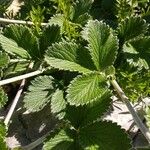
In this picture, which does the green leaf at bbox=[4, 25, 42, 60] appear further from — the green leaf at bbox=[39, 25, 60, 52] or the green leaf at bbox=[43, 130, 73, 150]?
the green leaf at bbox=[43, 130, 73, 150]

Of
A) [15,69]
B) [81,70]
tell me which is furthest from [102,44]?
[15,69]

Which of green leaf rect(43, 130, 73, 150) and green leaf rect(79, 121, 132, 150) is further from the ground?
green leaf rect(79, 121, 132, 150)

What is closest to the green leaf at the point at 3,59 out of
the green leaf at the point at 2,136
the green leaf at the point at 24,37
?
the green leaf at the point at 24,37

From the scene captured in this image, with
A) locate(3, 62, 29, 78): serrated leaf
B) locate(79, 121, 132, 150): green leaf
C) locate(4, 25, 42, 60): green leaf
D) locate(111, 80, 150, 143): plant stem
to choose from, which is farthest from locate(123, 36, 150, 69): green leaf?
locate(3, 62, 29, 78): serrated leaf

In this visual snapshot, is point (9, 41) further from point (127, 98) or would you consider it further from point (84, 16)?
point (127, 98)

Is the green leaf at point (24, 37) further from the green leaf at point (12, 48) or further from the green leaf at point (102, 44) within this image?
the green leaf at point (102, 44)

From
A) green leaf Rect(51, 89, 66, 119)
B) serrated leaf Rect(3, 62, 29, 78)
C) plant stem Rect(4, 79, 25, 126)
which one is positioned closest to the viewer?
green leaf Rect(51, 89, 66, 119)

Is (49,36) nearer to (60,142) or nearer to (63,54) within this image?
(63,54)
